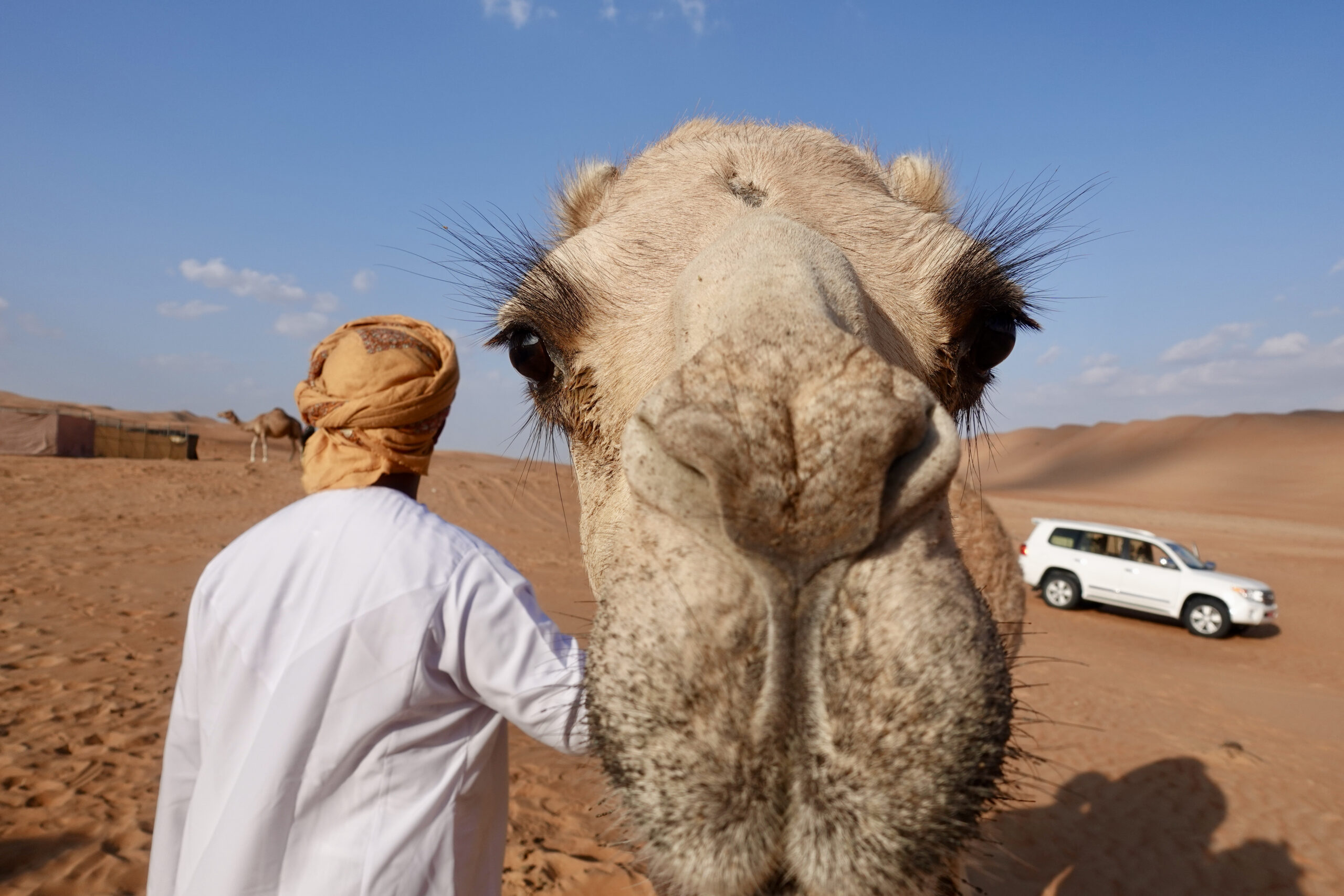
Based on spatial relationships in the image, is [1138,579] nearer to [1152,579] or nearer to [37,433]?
[1152,579]

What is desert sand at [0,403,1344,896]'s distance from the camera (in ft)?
17.8

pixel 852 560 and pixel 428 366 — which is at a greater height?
pixel 428 366

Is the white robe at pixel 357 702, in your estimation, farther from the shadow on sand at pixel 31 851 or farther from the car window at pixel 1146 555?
the car window at pixel 1146 555

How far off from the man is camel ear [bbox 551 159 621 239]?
78.5 inches

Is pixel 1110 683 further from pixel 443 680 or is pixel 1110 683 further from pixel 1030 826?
pixel 443 680

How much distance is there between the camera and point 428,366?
2.31 metres

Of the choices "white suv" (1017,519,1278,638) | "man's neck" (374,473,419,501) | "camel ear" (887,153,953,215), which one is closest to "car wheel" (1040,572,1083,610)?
"white suv" (1017,519,1278,638)

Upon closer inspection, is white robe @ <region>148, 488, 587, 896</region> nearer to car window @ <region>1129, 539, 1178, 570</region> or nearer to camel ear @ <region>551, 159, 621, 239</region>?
camel ear @ <region>551, 159, 621, 239</region>

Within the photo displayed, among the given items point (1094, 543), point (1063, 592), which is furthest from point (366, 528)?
point (1063, 592)

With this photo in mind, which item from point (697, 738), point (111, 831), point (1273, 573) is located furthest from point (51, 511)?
point (1273, 573)

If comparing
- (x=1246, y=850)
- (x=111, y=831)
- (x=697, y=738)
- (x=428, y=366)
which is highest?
(x=428, y=366)

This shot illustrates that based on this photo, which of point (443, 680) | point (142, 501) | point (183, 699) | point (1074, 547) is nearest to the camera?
point (443, 680)

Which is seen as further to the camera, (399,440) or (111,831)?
(111,831)

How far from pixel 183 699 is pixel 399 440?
94 centimetres
